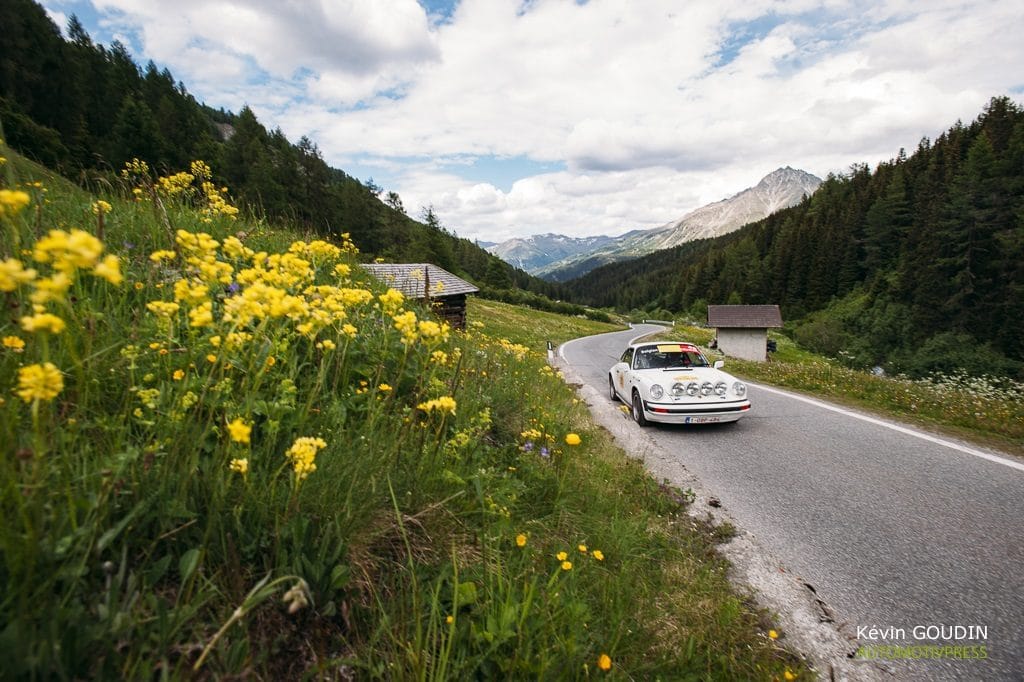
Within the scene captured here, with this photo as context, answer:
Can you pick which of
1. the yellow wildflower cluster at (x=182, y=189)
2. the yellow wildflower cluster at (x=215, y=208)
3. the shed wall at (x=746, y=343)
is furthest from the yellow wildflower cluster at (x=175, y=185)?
the shed wall at (x=746, y=343)

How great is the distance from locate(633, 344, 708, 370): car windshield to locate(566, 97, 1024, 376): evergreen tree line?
45572 mm

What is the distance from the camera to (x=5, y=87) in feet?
115

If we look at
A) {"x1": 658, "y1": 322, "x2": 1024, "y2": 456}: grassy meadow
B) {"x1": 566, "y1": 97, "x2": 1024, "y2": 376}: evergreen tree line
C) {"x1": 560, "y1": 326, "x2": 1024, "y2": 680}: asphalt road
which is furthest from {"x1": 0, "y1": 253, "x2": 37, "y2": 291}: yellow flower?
{"x1": 566, "y1": 97, "x2": 1024, "y2": 376}: evergreen tree line

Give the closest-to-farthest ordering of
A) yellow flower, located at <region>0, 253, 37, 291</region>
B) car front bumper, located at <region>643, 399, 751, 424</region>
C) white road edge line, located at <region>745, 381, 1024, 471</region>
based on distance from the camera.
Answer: yellow flower, located at <region>0, 253, 37, 291</region>, white road edge line, located at <region>745, 381, 1024, 471</region>, car front bumper, located at <region>643, 399, 751, 424</region>

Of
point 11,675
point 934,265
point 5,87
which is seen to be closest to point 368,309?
point 11,675

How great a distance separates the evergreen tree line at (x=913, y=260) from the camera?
40625 millimetres

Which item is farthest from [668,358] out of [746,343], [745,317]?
[746,343]

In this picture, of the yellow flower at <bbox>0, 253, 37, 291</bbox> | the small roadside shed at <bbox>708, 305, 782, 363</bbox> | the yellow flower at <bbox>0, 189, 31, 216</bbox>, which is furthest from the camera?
the small roadside shed at <bbox>708, 305, 782, 363</bbox>

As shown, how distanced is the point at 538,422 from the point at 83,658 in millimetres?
4173

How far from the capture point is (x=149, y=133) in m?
40.6

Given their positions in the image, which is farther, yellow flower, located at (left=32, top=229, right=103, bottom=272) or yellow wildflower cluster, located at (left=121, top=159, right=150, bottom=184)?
yellow wildflower cluster, located at (left=121, top=159, right=150, bottom=184)

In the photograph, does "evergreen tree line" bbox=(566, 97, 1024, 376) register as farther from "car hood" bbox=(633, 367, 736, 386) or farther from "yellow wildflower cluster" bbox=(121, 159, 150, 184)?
"yellow wildflower cluster" bbox=(121, 159, 150, 184)

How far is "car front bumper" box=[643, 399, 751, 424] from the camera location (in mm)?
7234

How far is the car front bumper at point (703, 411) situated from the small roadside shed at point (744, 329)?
31.1 meters
